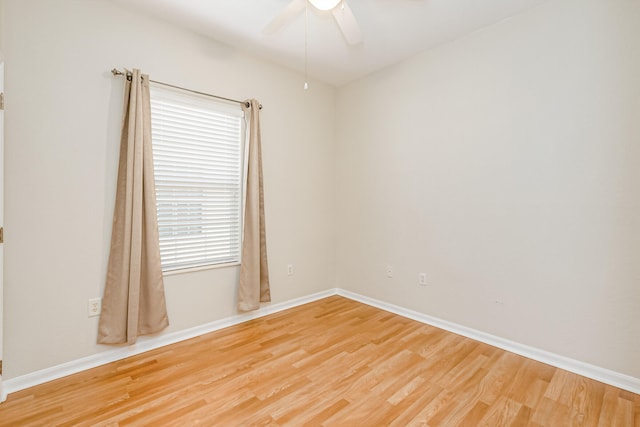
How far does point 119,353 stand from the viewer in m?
2.34

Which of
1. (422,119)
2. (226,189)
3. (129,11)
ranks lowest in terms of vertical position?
(226,189)

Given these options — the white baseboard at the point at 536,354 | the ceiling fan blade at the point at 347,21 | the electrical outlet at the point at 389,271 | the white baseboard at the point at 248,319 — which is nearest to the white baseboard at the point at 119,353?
the white baseboard at the point at 248,319

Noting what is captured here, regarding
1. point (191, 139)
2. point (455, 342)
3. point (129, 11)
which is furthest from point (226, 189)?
point (455, 342)

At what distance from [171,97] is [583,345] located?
3.68 meters

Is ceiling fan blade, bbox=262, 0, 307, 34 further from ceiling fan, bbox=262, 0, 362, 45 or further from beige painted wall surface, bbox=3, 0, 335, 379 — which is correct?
beige painted wall surface, bbox=3, 0, 335, 379

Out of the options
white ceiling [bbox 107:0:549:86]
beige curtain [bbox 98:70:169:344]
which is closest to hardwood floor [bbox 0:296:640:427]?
beige curtain [bbox 98:70:169:344]

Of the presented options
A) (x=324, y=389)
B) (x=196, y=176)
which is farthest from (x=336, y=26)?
(x=324, y=389)

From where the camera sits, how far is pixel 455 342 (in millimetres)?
2652

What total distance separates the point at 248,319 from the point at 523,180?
2770 millimetres

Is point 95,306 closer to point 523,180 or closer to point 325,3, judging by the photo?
point 325,3

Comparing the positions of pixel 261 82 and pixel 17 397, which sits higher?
pixel 261 82

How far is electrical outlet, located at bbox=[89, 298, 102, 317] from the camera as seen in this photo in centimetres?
224

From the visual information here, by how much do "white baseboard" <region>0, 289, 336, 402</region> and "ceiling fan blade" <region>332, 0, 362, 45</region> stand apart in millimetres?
2611

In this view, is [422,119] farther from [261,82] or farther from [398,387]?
[398,387]
